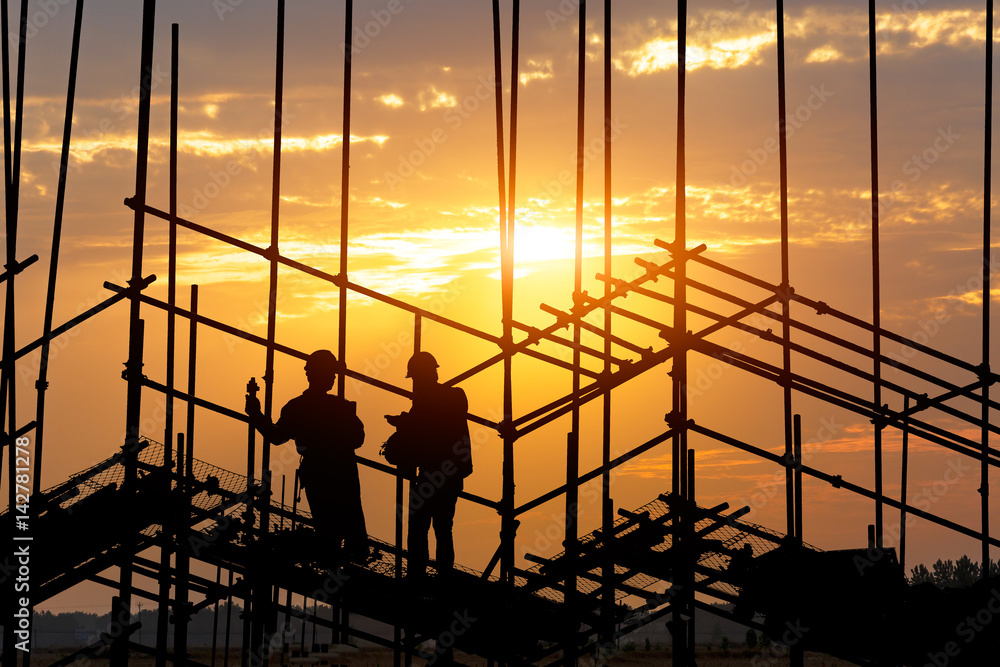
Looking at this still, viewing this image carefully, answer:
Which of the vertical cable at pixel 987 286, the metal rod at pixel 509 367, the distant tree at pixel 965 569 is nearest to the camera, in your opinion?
the metal rod at pixel 509 367

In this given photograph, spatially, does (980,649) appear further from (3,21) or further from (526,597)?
(3,21)

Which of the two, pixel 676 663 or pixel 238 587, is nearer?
pixel 676 663

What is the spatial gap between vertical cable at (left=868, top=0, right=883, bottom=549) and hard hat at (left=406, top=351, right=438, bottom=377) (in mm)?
4642

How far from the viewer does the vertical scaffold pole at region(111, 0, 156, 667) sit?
31.6 ft

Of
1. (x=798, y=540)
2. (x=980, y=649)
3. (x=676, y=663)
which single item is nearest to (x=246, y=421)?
(x=676, y=663)

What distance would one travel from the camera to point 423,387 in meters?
9.45

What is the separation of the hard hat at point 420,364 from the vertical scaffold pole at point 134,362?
Answer: 94.0 inches

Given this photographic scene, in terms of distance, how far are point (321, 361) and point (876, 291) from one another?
5.90 m

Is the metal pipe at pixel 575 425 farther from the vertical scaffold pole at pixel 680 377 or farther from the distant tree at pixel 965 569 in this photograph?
the distant tree at pixel 965 569

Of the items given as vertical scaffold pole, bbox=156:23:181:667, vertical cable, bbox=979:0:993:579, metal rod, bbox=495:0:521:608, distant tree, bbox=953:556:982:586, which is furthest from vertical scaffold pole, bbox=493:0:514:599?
distant tree, bbox=953:556:982:586

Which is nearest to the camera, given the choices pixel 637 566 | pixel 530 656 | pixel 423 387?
pixel 423 387

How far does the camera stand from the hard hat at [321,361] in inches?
369

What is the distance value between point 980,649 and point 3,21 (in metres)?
11.9
